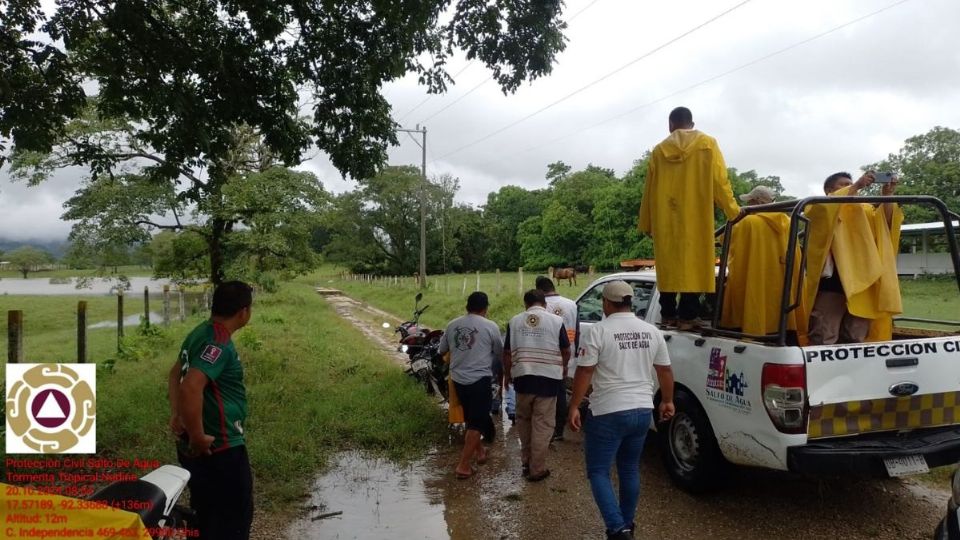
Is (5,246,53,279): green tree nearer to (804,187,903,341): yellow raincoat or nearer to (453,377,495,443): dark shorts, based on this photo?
(453,377,495,443): dark shorts

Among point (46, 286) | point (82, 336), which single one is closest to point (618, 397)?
point (82, 336)

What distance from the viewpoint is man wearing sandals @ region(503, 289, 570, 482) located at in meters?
4.93

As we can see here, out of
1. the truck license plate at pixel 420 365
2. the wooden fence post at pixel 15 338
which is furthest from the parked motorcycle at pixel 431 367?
the wooden fence post at pixel 15 338

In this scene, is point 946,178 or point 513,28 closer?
point 513,28

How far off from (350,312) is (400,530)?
66.5 ft

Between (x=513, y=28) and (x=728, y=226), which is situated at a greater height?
(x=513, y=28)

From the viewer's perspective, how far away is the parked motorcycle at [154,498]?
8.62ft

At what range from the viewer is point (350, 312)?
23891 mm

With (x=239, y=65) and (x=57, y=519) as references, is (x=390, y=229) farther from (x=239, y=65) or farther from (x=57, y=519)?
(x=57, y=519)

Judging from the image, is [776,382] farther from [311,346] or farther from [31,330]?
[31,330]

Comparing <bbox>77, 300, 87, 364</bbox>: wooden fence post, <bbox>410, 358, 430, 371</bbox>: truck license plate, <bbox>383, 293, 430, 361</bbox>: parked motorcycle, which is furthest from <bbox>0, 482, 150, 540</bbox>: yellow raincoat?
<bbox>77, 300, 87, 364</bbox>: wooden fence post

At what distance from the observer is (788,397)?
363 cm

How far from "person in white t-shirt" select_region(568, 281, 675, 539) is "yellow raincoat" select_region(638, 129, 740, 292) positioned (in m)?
1.12

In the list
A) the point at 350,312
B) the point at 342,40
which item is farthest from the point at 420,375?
the point at 350,312
